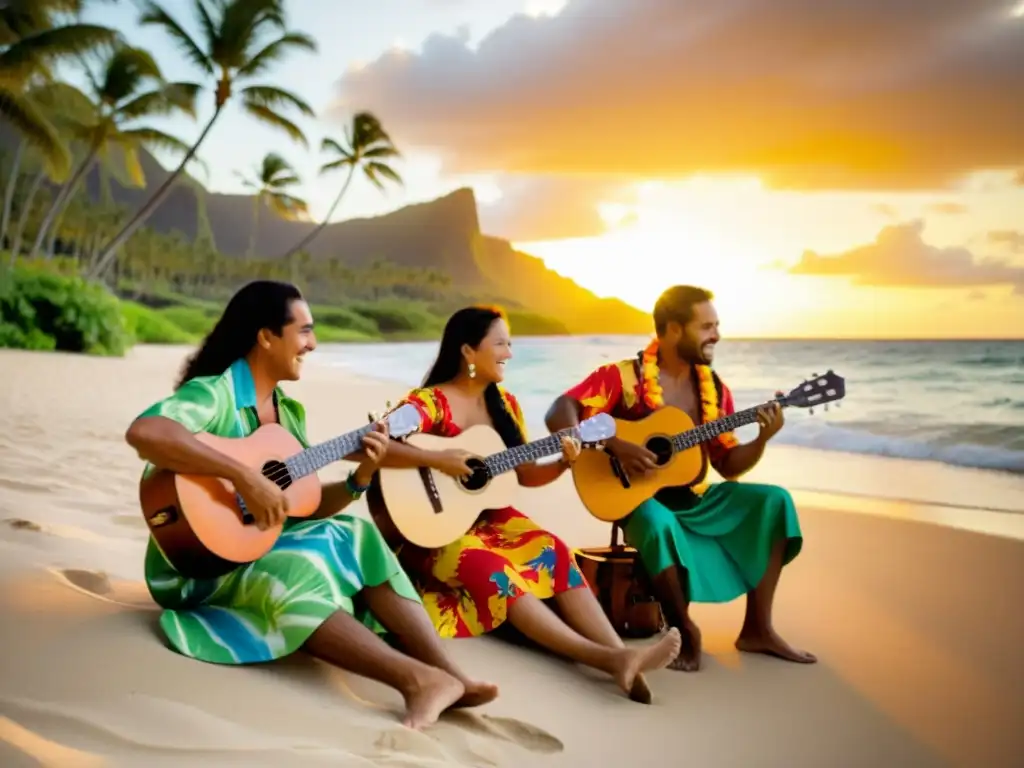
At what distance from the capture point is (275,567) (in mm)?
2498

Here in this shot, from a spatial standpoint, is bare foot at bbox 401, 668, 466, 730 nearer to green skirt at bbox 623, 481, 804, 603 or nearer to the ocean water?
green skirt at bbox 623, 481, 804, 603

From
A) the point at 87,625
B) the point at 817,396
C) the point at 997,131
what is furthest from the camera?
the point at 997,131

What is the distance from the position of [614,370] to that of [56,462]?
3540mm

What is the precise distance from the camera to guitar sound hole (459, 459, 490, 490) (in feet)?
10.5

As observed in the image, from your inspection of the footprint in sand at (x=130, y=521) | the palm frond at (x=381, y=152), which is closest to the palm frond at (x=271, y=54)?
the palm frond at (x=381, y=152)

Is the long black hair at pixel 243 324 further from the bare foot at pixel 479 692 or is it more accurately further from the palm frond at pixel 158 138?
the palm frond at pixel 158 138

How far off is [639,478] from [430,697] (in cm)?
131

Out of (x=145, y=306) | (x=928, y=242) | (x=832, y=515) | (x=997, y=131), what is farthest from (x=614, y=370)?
(x=145, y=306)

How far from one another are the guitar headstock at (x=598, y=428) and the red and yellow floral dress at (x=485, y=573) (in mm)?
359

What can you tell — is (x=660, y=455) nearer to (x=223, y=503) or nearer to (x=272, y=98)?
(x=223, y=503)

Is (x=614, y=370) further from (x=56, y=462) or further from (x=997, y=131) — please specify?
(x=997, y=131)

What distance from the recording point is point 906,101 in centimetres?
1700

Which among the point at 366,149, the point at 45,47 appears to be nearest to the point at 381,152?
the point at 366,149

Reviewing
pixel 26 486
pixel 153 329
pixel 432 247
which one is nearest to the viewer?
pixel 26 486
